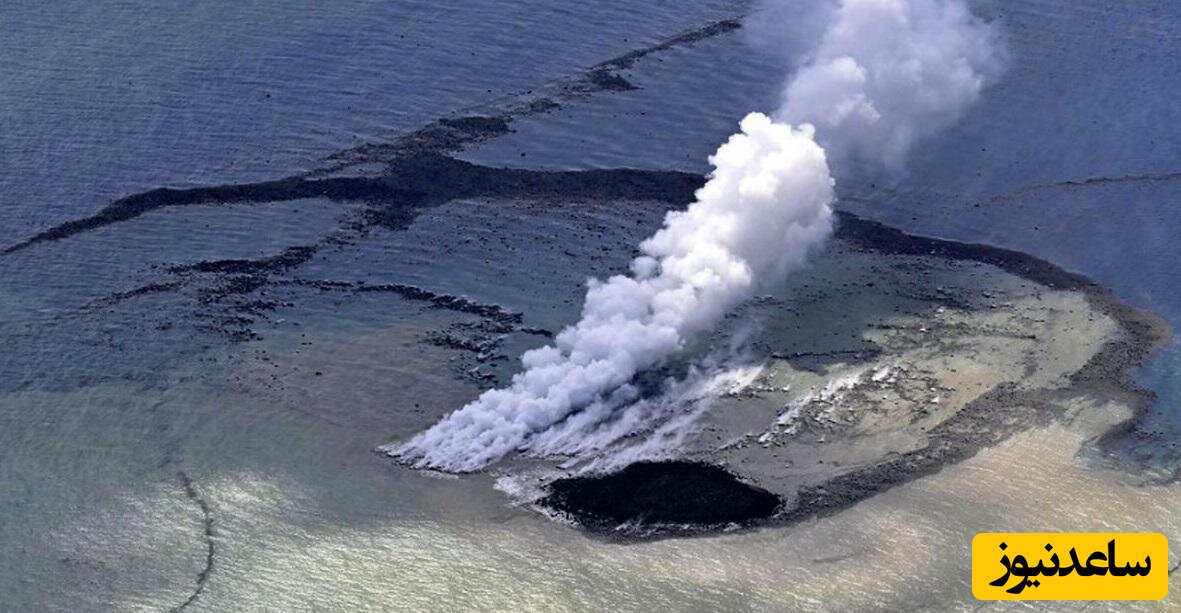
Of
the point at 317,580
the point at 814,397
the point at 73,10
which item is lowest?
the point at 317,580

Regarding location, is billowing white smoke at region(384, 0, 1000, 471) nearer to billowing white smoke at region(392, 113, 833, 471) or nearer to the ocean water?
billowing white smoke at region(392, 113, 833, 471)

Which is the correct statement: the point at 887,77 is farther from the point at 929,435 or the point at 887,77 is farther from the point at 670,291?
the point at 929,435

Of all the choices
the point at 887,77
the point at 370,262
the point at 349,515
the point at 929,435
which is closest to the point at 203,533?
the point at 349,515

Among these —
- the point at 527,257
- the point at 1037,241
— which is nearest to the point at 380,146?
the point at 527,257

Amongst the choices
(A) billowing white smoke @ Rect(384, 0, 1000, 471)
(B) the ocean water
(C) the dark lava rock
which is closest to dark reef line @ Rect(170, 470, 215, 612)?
(B) the ocean water

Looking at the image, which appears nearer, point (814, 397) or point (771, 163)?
point (814, 397)

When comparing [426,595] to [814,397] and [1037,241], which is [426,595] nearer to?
[814,397]

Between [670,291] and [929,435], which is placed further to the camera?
[670,291]
